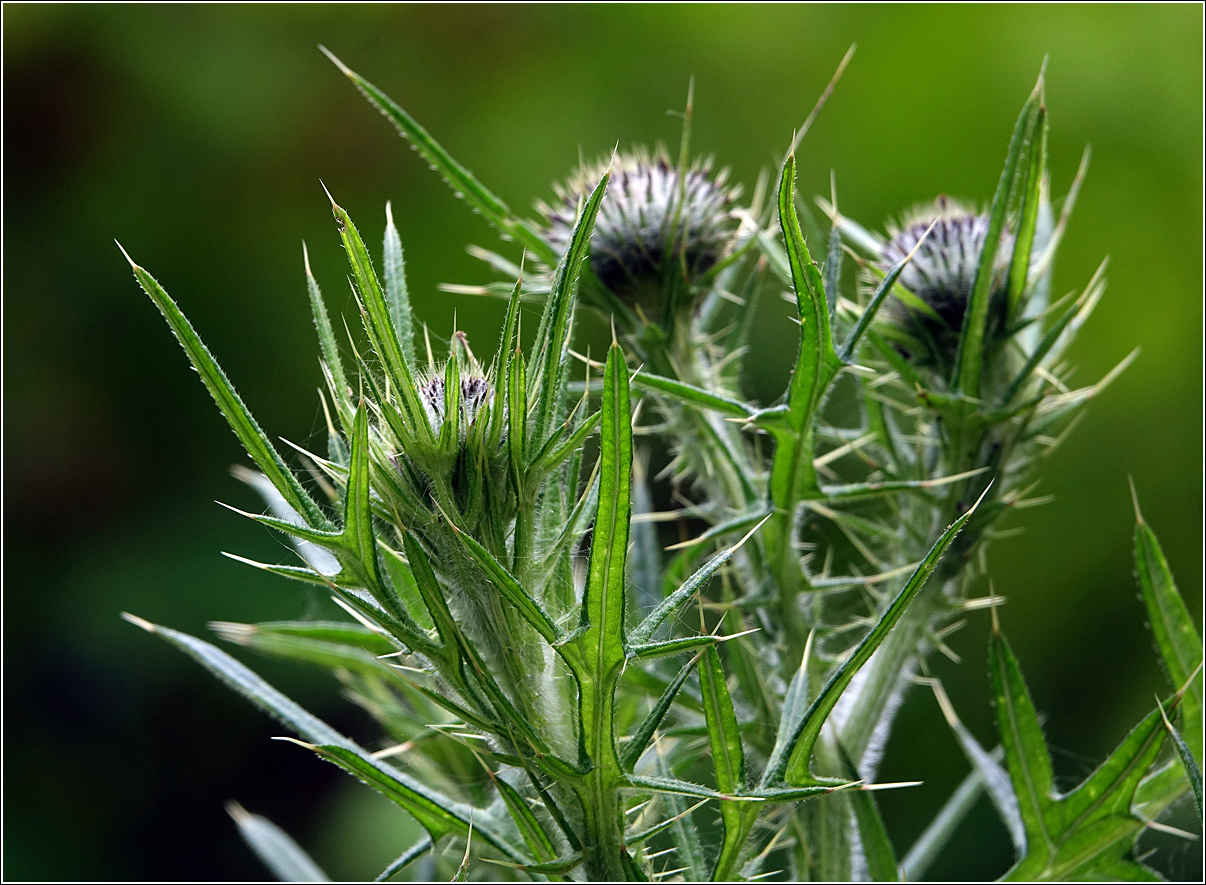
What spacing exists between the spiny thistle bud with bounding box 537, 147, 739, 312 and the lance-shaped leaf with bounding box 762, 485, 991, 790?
451 mm

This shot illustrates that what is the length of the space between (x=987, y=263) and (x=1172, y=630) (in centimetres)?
37

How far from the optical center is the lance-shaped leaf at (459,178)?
81 cm

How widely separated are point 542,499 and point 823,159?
2.55 metres

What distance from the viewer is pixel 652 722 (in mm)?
583

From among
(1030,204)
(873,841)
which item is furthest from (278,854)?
(1030,204)

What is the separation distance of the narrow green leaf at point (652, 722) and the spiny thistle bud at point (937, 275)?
53 centimetres

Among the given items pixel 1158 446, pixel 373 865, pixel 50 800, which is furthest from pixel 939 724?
pixel 50 800

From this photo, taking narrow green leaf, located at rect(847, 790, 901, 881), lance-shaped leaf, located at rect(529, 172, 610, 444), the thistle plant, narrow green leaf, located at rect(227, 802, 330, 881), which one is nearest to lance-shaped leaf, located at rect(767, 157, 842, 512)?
the thistle plant

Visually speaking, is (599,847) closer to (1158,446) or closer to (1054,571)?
(1054,571)

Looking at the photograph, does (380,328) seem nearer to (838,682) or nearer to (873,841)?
(838,682)

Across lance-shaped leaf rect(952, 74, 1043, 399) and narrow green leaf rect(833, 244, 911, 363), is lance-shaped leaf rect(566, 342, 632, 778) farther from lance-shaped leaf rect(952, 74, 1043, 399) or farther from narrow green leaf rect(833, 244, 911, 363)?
lance-shaped leaf rect(952, 74, 1043, 399)

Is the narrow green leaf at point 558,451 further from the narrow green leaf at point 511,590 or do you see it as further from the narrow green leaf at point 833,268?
the narrow green leaf at point 833,268

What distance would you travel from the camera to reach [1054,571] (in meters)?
2.69

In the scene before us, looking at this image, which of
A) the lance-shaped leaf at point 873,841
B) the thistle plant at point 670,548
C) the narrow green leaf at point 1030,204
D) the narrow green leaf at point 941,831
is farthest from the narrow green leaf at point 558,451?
the narrow green leaf at point 941,831
